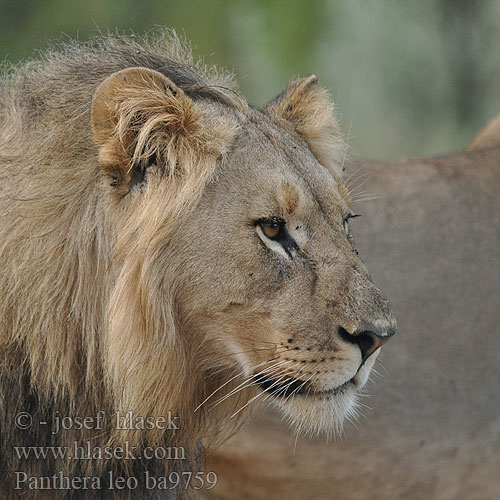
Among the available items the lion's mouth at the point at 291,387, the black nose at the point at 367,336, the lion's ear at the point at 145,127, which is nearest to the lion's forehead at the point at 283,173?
the lion's ear at the point at 145,127

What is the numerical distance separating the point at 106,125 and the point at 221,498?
98.9 inches

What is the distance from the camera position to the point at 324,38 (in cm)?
1437

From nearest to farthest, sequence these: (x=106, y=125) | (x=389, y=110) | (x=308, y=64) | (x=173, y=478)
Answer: (x=106, y=125), (x=173, y=478), (x=308, y=64), (x=389, y=110)

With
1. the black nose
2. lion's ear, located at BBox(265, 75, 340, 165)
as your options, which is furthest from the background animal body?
the black nose

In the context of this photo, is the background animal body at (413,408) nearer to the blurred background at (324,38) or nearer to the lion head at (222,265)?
the lion head at (222,265)

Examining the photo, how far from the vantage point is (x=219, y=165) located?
3.01 metres

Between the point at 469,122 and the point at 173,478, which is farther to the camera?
the point at 469,122

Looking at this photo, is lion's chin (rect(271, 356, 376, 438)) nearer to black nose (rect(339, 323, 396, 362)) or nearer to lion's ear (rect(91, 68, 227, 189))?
black nose (rect(339, 323, 396, 362))

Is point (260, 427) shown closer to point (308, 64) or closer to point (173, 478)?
point (173, 478)

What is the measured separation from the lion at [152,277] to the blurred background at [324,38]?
33.3 ft

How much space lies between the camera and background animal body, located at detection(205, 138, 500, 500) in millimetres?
4695

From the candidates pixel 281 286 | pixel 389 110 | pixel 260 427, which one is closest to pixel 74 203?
pixel 281 286

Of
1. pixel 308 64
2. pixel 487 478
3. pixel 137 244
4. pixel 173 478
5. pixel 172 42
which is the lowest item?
pixel 487 478

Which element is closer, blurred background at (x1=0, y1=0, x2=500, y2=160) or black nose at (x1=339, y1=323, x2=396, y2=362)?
black nose at (x1=339, y1=323, x2=396, y2=362)
